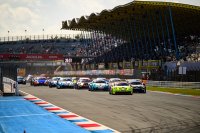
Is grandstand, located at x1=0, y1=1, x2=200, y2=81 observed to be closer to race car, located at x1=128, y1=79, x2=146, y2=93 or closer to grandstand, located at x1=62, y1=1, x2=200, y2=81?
grandstand, located at x1=62, y1=1, x2=200, y2=81

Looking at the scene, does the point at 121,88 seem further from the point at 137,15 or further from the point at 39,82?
the point at 137,15

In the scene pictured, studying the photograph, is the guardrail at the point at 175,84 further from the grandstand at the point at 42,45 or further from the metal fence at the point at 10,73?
the grandstand at the point at 42,45

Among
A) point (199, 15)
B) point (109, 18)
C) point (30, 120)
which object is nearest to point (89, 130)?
point (30, 120)

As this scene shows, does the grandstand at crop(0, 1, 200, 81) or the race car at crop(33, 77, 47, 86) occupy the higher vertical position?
the grandstand at crop(0, 1, 200, 81)

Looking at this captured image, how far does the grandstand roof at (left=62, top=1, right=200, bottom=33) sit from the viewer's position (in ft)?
159

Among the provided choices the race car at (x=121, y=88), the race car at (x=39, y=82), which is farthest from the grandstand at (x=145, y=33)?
the race car at (x=39, y=82)

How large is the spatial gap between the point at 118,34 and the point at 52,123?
68.1m

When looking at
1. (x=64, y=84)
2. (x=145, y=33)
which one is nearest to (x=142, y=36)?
(x=145, y=33)

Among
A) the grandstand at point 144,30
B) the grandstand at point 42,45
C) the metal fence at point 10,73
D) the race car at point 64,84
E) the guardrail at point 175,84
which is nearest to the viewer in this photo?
the metal fence at point 10,73

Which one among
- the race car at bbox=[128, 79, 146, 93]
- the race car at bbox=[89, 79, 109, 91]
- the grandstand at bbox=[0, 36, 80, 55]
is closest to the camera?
the race car at bbox=[128, 79, 146, 93]

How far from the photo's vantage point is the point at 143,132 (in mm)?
9969

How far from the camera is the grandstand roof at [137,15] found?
159 feet

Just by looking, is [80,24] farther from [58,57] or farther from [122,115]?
[122,115]

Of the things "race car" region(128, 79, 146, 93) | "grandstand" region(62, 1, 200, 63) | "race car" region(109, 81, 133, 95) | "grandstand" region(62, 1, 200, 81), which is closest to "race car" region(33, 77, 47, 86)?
"grandstand" region(62, 1, 200, 81)
